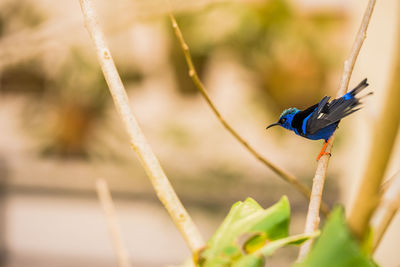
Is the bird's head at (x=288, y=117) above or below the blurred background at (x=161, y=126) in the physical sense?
below

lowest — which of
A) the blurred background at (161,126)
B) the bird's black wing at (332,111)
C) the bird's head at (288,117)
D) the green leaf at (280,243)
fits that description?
the green leaf at (280,243)

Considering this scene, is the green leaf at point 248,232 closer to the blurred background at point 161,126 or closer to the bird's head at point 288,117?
the bird's head at point 288,117

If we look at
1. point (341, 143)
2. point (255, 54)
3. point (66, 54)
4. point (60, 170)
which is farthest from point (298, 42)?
point (60, 170)

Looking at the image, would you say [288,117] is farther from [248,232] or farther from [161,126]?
[161,126]

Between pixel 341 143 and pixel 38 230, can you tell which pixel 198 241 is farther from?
pixel 38 230

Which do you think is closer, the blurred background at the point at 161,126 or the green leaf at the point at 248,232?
the green leaf at the point at 248,232

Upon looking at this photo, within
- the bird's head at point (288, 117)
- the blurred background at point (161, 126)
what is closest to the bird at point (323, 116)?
the bird's head at point (288, 117)

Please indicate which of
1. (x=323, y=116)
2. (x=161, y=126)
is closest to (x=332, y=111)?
(x=323, y=116)
